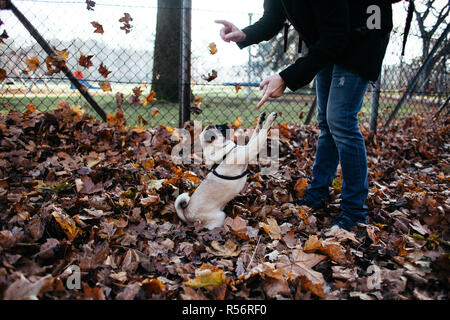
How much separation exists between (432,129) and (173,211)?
13.5 feet

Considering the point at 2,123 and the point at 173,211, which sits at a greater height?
the point at 2,123

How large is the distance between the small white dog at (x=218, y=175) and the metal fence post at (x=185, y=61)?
166 centimetres

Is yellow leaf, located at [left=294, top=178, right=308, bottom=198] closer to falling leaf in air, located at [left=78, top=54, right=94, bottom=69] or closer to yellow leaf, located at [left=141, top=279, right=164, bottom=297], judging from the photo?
yellow leaf, located at [left=141, top=279, right=164, bottom=297]

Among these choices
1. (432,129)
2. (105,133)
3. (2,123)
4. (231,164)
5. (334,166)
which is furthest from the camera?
(432,129)

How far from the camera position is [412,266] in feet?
4.41

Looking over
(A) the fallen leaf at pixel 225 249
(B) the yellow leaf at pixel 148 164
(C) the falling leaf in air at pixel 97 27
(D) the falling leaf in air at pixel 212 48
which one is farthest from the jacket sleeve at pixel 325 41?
(C) the falling leaf in air at pixel 97 27

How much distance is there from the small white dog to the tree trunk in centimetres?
414

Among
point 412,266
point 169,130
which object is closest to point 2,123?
point 169,130

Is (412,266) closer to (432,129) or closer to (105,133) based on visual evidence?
(105,133)

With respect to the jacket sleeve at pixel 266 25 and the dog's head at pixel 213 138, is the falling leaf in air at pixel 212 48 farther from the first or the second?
the dog's head at pixel 213 138

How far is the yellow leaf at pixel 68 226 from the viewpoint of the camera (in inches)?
57.1

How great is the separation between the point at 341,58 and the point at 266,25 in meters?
0.60
